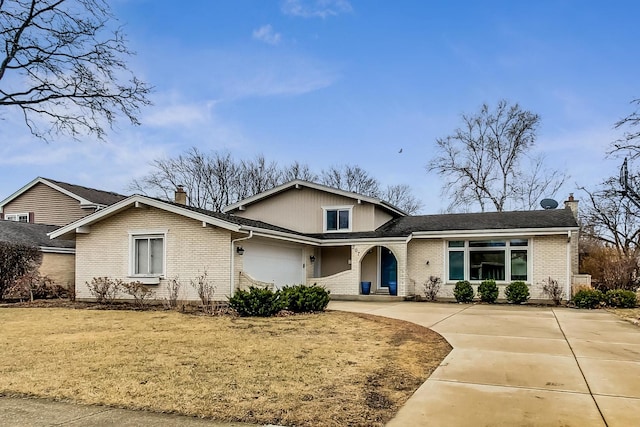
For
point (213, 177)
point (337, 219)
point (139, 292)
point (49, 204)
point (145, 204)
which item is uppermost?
point (213, 177)

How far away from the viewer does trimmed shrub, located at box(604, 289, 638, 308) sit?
1644 centimetres

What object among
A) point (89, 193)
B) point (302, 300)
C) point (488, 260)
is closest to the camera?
point (302, 300)

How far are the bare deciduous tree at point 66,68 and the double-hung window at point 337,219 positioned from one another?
9.06 m

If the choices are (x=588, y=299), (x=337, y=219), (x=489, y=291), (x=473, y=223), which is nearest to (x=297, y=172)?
(x=337, y=219)

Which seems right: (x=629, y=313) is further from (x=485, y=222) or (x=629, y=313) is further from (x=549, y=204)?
(x=549, y=204)

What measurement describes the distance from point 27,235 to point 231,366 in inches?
737

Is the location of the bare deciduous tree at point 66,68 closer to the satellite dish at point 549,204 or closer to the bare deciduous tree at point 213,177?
the satellite dish at point 549,204

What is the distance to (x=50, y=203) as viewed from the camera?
Answer: 89.9ft

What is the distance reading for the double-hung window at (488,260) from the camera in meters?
18.9

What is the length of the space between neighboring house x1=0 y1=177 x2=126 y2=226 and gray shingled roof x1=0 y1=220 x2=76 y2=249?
3.14 meters

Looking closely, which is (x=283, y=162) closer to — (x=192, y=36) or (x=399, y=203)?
(x=399, y=203)

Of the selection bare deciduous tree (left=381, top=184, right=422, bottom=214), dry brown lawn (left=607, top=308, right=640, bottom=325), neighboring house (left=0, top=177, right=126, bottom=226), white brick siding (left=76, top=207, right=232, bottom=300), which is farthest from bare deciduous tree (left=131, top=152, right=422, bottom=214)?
dry brown lawn (left=607, top=308, right=640, bottom=325)

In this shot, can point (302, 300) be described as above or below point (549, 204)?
below

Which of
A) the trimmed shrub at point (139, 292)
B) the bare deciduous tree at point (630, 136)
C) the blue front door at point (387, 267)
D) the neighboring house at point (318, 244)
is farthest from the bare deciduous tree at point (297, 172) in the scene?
the bare deciduous tree at point (630, 136)
